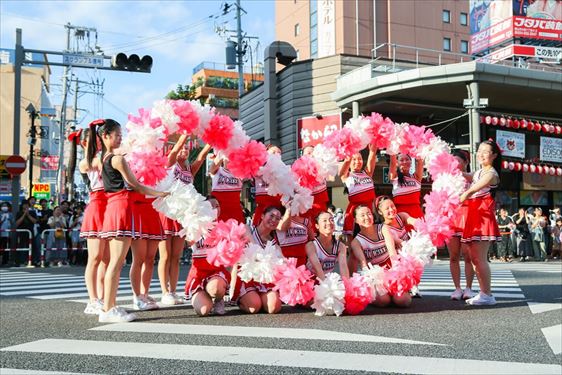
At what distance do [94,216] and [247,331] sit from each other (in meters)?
2.18

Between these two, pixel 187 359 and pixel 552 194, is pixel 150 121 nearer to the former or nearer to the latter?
pixel 187 359

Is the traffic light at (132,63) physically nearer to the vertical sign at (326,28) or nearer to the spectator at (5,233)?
the spectator at (5,233)

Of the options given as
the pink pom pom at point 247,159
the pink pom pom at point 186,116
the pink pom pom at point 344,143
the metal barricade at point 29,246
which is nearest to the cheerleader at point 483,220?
the pink pom pom at point 344,143

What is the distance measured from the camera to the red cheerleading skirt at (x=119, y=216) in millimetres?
5500

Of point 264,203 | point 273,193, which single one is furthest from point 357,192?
point 273,193

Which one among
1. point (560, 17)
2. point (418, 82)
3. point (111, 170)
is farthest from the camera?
point (560, 17)

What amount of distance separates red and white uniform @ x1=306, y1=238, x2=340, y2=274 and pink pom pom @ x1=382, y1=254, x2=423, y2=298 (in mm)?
616

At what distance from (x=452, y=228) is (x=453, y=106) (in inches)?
631

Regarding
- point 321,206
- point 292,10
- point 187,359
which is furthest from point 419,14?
point 187,359

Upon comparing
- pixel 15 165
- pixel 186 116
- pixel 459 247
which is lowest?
pixel 459 247

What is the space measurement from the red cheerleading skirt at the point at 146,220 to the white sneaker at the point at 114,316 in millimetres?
762

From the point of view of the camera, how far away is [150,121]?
564 cm

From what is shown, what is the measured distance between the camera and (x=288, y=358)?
381 centimetres

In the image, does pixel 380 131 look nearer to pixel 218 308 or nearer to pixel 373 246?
pixel 373 246
